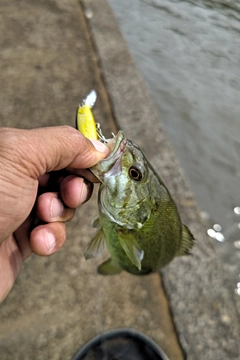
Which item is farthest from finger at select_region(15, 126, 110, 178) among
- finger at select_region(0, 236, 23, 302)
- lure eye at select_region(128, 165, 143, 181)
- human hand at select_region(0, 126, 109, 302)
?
finger at select_region(0, 236, 23, 302)

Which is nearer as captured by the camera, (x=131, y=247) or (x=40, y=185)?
(x=131, y=247)

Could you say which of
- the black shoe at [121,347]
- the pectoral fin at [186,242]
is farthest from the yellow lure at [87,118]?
the black shoe at [121,347]

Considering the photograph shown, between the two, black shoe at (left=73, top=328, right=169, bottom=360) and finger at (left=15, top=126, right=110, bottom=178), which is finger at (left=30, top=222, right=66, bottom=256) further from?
black shoe at (left=73, top=328, right=169, bottom=360)

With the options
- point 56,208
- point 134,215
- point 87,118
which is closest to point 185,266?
point 134,215

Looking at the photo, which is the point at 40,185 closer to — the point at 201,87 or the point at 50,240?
the point at 50,240

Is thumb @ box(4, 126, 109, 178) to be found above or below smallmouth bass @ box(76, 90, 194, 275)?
above

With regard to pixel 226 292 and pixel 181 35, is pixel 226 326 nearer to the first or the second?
pixel 226 292

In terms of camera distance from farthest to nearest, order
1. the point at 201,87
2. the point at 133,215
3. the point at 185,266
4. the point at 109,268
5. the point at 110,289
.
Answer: the point at 201,87 → the point at 185,266 → the point at 110,289 → the point at 109,268 → the point at 133,215
